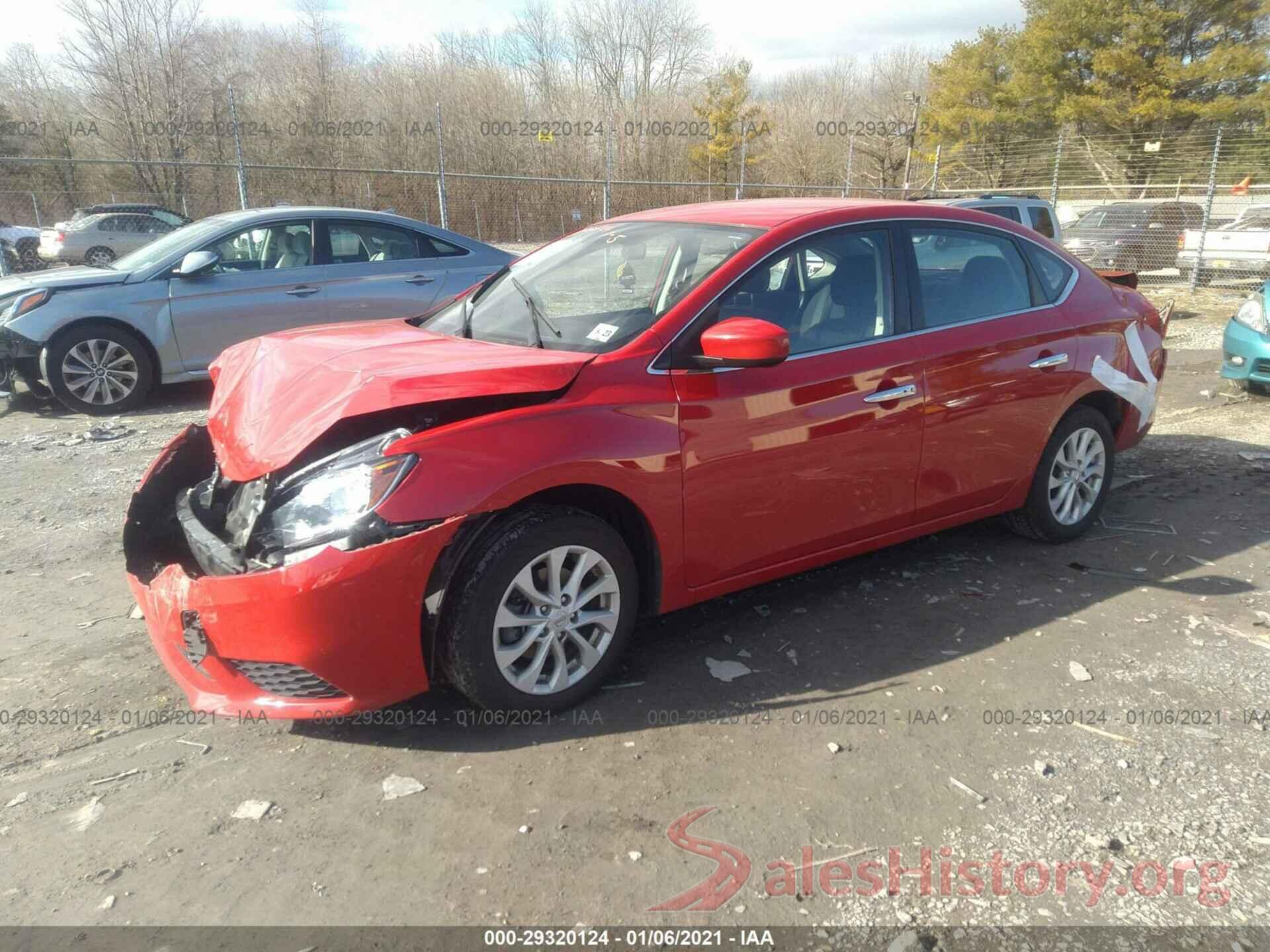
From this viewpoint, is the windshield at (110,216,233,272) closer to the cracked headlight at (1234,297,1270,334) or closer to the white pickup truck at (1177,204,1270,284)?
the cracked headlight at (1234,297,1270,334)

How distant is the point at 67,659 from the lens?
11.5 ft

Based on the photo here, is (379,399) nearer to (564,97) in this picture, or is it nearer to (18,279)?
(18,279)

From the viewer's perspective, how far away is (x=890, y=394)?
371cm

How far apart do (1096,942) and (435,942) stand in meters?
1.63

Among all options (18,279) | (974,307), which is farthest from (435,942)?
(18,279)

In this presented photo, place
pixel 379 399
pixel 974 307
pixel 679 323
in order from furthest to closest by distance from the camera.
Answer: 1. pixel 974 307
2. pixel 679 323
3. pixel 379 399

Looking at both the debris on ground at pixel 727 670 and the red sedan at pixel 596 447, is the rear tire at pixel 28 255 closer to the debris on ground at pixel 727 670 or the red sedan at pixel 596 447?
the red sedan at pixel 596 447

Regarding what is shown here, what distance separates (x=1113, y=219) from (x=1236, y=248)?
7.98 ft

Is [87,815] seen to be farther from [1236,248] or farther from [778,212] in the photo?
[1236,248]

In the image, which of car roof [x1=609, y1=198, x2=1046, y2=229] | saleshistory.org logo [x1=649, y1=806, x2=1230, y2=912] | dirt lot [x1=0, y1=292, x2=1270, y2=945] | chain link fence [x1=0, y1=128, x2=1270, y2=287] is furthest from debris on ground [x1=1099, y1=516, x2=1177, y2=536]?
chain link fence [x1=0, y1=128, x2=1270, y2=287]

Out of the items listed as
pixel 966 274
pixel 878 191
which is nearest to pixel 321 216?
pixel 966 274

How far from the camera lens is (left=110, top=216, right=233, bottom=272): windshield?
752cm

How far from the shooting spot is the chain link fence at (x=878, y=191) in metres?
16.5

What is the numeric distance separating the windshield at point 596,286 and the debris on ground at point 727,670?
4.27 ft
